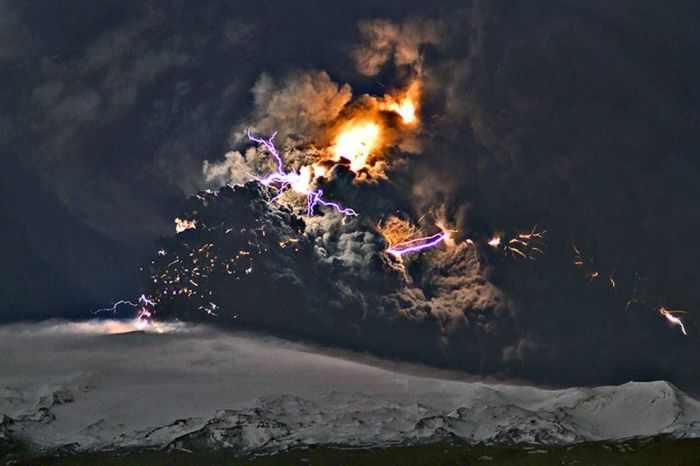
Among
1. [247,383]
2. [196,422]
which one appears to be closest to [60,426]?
[196,422]

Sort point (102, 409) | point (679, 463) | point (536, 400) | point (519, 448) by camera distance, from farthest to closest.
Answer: point (536, 400)
point (102, 409)
point (519, 448)
point (679, 463)

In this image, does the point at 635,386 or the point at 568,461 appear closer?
the point at 568,461

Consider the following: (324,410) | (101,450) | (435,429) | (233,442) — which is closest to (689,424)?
(435,429)

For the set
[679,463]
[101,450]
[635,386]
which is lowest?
[101,450]

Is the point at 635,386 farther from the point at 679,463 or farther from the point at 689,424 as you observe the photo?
the point at 679,463

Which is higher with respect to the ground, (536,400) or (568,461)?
(536,400)

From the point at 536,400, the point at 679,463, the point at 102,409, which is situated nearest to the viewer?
the point at 679,463

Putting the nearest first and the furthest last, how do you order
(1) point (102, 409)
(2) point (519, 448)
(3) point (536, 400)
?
(2) point (519, 448), (1) point (102, 409), (3) point (536, 400)

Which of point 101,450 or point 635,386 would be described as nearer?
point 101,450

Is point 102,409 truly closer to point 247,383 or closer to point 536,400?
point 247,383
